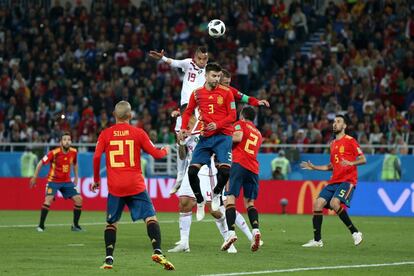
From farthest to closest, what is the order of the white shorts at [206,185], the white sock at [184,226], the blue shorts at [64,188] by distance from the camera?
the blue shorts at [64,188] < the white shorts at [206,185] < the white sock at [184,226]

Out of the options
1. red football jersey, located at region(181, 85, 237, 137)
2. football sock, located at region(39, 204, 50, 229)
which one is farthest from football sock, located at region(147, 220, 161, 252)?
football sock, located at region(39, 204, 50, 229)

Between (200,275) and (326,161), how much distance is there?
1856cm

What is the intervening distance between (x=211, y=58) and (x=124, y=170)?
2519 centimetres

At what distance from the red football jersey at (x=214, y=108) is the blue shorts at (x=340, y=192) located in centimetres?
305

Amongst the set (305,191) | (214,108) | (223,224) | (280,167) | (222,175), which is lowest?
(305,191)

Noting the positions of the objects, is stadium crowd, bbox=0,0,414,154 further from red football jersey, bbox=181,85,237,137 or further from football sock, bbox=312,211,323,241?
red football jersey, bbox=181,85,237,137

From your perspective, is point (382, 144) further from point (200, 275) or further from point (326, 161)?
point (200, 275)

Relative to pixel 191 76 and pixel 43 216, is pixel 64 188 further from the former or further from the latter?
pixel 191 76

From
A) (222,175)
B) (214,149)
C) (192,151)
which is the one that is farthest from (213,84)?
(192,151)

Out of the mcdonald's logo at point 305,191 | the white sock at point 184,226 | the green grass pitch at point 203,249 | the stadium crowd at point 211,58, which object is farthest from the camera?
the stadium crowd at point 211,58

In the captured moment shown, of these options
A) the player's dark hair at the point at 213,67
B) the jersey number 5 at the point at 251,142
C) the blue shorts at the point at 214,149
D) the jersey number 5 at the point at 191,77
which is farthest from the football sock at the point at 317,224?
the player's dark hair at the point at 213,67

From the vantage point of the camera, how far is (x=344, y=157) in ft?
65.2

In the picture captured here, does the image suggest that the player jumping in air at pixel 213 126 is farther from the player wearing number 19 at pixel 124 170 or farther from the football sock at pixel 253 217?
the player wearing number 19 at pixel 124 170

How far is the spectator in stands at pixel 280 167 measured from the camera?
3303 centimetres
